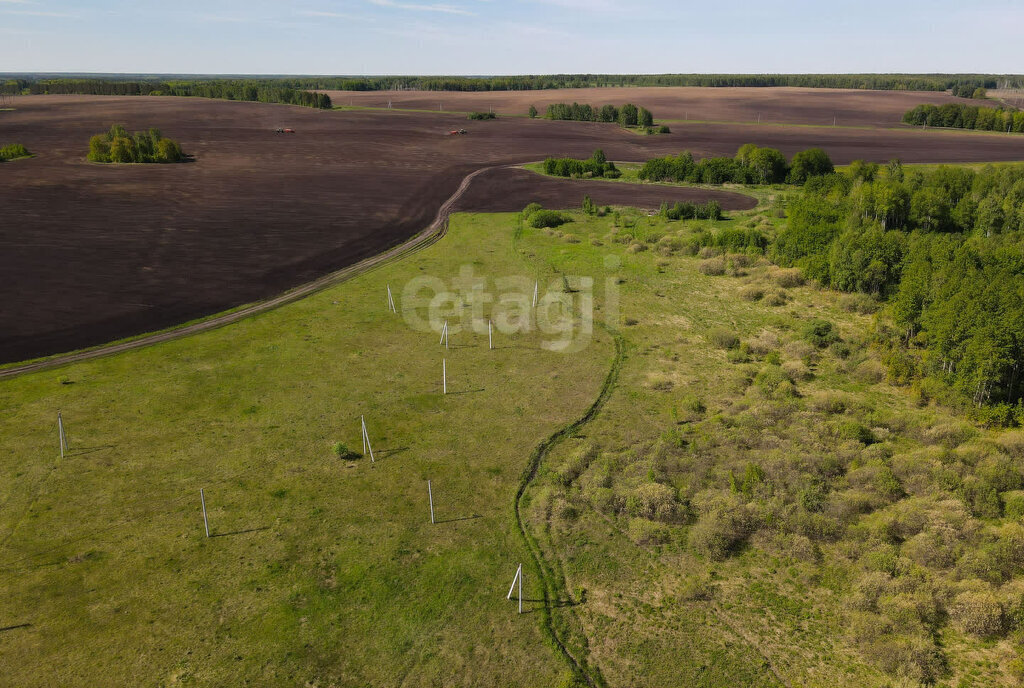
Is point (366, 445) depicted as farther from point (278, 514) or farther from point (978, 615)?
point (978, 615)

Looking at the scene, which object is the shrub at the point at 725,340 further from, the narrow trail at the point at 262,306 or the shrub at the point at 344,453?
the narrow trail at the point at 262,306

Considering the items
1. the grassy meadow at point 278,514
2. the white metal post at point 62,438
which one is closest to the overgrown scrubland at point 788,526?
the grassy meadow at point 278,514

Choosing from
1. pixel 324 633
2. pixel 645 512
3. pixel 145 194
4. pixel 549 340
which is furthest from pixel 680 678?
pixel 145 194

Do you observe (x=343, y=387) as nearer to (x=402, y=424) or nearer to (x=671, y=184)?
(x=402, y=424)

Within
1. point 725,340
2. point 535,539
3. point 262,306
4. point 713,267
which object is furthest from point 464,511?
point 713,267

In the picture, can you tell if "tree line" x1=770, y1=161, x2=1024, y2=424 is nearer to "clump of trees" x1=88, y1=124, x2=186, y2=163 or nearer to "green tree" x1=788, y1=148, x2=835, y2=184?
"green tree" x1=788, y1=148, x2=835, y2=184

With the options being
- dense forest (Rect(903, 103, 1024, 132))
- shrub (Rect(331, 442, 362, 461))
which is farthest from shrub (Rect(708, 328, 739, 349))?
dense forest (Rect(903, 103, 1024, 132))
